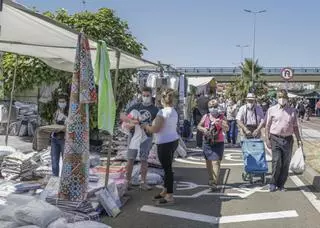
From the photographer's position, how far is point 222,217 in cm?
704

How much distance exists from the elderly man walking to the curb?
883 mm

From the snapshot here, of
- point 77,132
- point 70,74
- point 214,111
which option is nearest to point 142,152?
point 214,111

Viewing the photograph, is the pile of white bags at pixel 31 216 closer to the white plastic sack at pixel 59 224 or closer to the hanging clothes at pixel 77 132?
the white plastic sack at pixel 59 224

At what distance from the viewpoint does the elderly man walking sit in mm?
8922

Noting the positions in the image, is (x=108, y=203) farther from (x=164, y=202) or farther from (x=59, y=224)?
(x=59, y=224)

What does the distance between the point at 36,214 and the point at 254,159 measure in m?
5.55

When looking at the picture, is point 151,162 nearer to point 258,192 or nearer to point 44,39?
point 258,192

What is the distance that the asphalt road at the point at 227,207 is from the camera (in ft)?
22.1

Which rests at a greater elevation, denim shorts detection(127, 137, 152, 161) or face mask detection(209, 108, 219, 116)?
face mask detection(209, 108, 219, 116)

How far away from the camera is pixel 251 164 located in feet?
31.9

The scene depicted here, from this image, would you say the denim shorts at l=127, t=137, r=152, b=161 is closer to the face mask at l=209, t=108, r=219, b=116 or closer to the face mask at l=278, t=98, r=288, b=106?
the face mask at l=209, t=108, r=219, b=116

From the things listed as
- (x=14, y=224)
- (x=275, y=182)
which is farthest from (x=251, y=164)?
(x=14, y=224)

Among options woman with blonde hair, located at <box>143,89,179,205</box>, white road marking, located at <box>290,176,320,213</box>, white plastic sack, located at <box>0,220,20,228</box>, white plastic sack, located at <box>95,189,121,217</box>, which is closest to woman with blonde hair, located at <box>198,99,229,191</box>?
woman with blonde hair, located at <box>143,89,179,205</box>

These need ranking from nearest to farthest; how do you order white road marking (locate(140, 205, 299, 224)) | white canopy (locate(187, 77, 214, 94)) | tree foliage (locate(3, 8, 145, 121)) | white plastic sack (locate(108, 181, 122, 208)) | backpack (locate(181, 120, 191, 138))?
1. white road marking (locate(140, 205, 299, 224))
2. white plastic sack (locate(108, 181, 122, 208))
3. tree foliage (locate(3, 8, 145, 121))
4. backpack (locate(181, 120, 191, 138))
5. white canopy (locate(187, 77, 214, 94))
